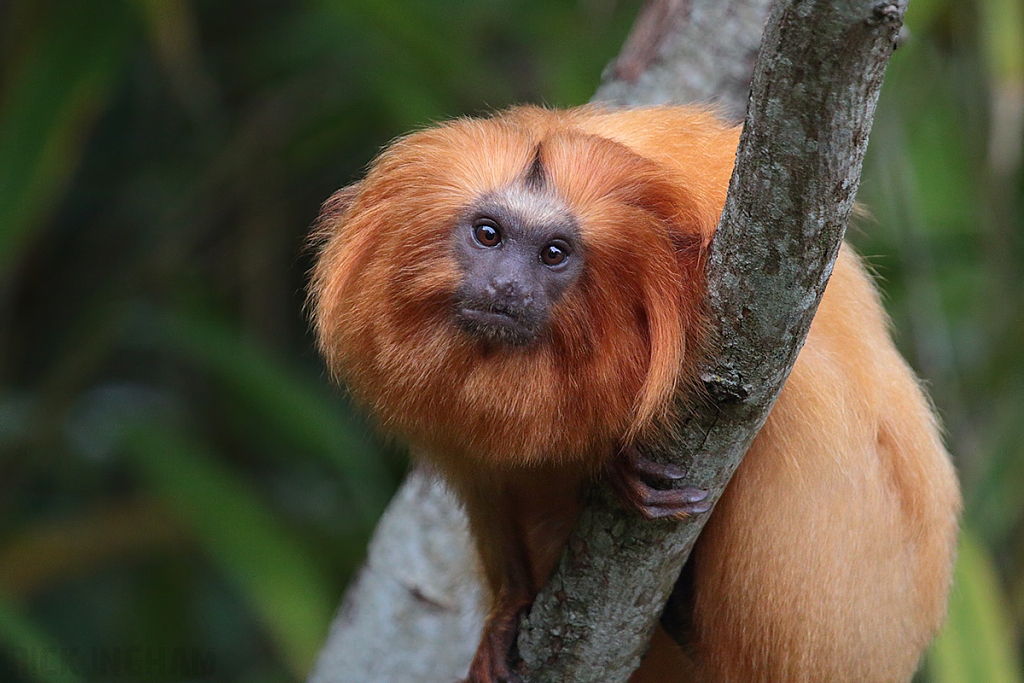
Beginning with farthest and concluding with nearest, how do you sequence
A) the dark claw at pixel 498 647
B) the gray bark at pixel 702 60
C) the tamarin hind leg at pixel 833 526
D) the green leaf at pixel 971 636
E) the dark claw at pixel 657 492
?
1. the gray bark at pixel 702 60
2. the green leaf at pixel 971 636
3. the dark claw at pixel 498 647
4. the tamarin hind leg at pixel 833 526
5. the dark claw at pixel 657 492

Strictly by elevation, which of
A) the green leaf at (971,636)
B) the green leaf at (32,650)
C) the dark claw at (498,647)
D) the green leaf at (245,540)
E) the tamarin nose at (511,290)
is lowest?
the green leaf at (32,650)

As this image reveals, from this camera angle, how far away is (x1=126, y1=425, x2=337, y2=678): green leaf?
309cm

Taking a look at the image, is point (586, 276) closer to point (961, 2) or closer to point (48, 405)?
point (961, 2)

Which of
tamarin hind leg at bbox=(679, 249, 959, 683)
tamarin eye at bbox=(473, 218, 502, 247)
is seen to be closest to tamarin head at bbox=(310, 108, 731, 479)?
tamarin eye at bbox=(473, 218, 502, 247)

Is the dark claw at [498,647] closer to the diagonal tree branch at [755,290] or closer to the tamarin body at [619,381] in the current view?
the tamarin body at [619,381]

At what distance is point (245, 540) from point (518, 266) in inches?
76.0

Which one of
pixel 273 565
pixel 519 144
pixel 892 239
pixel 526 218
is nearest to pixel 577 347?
pixel 526 218

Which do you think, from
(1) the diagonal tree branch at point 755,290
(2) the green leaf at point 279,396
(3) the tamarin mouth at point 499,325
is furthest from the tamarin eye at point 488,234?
(2) the green leaf at point 279,396

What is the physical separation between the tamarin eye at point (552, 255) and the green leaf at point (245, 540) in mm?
1714

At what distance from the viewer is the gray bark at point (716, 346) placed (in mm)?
1208

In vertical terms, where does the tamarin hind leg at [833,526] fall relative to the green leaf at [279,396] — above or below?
above

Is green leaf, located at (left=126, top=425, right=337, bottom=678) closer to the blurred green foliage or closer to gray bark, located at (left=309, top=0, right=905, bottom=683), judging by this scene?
the blurred green foliage

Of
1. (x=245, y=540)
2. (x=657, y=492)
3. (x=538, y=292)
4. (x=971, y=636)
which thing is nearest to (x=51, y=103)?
(x=245, y=540)

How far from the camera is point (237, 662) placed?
4.64 m
